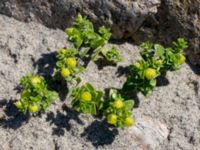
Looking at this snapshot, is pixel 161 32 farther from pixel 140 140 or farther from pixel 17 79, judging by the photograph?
pixel 17 79

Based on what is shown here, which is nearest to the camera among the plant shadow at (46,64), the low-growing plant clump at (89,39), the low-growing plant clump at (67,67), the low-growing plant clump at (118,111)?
the low-growing plant clump at (118,111)

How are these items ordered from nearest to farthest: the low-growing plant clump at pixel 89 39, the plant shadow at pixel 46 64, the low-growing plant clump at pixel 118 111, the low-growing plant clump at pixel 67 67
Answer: the low-growing plant clump at pixel 118 111, the low-growing plant clump at pixel 67 67, the low-growing plant clump at pixel 89 39, the plant shadow at pixel 46 64

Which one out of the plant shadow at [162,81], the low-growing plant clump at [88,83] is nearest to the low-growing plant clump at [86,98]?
the low-growing plant clump at [88,83]

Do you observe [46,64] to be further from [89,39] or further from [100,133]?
[100,133]

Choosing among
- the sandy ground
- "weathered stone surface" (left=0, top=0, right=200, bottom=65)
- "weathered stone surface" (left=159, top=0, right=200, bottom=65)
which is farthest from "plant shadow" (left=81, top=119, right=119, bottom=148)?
"weathered stone surface" (left=159, top=0, right=200, bottom=65)

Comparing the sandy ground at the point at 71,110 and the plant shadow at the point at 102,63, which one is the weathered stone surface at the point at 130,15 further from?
the plant shadow at the point at 102,63

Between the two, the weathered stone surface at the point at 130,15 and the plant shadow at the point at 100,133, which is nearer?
the plant shadow at the point at 100,133

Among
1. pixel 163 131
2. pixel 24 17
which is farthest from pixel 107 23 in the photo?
pixel 163 131

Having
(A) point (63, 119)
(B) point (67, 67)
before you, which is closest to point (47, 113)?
(A) point (63, 119)
